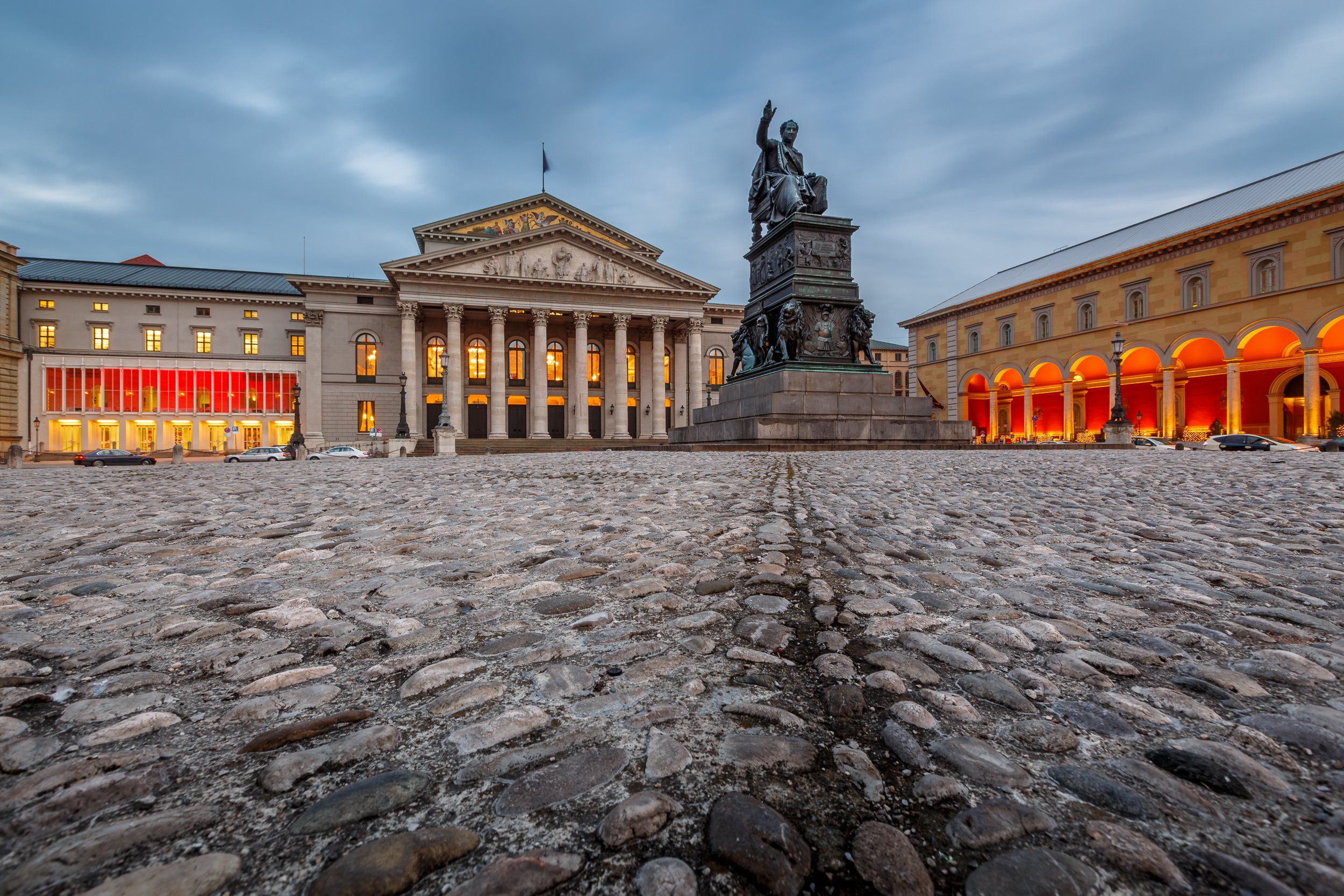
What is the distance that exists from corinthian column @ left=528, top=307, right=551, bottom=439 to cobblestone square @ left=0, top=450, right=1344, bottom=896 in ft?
123

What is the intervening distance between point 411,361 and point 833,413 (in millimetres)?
32276

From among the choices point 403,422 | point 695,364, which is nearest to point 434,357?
point 403,422

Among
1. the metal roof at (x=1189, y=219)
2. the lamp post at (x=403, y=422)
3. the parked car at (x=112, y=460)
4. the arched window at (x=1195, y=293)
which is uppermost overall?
the metal roof at (x=1189, y=219)

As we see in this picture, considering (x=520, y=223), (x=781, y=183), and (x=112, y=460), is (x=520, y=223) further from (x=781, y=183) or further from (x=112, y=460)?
(x=781, y=183)

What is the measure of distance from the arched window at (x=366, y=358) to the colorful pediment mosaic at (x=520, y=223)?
10.2m

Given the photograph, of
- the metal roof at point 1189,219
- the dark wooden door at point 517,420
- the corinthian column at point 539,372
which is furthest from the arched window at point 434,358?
the metal roof at point 1189,219

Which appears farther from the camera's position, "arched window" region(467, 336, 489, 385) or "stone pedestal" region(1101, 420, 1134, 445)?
"arched window" region(467, 336, 489, 385)

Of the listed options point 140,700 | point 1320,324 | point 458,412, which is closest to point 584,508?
point 140,700

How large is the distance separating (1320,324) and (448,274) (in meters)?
44.7

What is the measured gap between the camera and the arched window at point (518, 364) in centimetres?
4453

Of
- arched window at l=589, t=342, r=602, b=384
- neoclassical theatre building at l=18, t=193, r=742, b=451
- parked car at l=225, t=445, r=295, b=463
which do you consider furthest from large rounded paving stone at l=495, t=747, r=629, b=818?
arched window at l=589, t=342, r=602, b=384

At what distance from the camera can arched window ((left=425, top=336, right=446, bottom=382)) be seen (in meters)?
42.6

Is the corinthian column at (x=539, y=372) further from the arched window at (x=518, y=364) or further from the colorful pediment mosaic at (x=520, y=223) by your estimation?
the colorful pediment mosaic at (x=520, y=223)

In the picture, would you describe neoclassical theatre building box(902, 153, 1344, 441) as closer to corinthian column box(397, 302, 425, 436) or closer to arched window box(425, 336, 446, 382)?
arched window box(425, 336, 446, 382)
